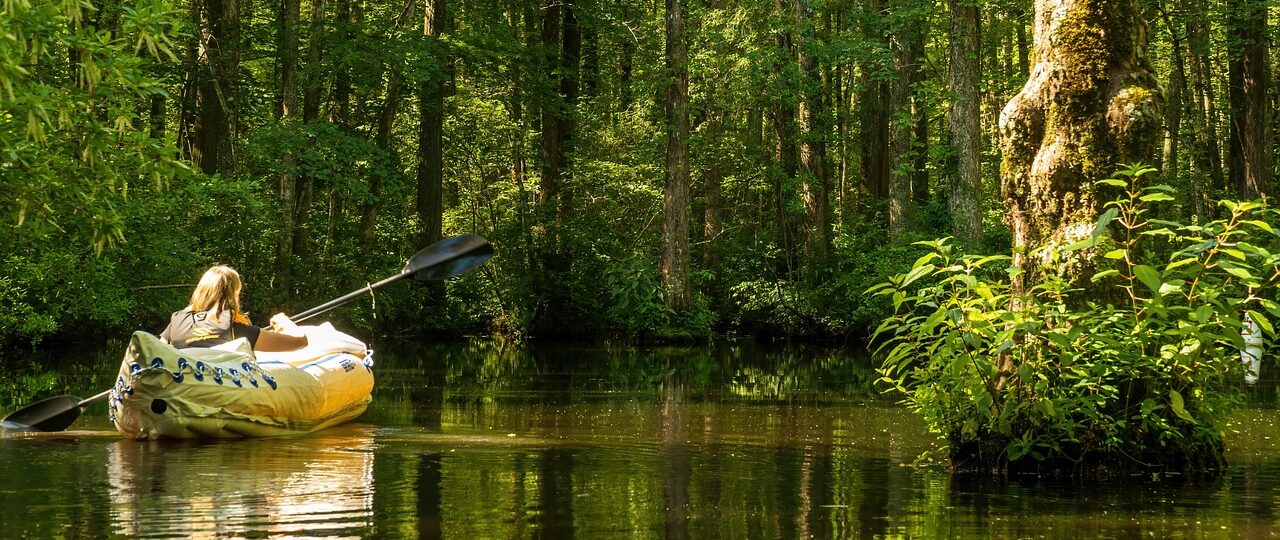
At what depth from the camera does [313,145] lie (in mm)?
24547

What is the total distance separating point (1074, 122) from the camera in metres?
8.05

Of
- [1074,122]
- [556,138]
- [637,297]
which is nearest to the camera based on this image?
[1074,122]

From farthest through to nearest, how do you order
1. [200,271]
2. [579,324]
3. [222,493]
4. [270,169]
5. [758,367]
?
1. [579,324]
2. [270,169]
3. [200,271]
4. [758,367]
5. [222,493]

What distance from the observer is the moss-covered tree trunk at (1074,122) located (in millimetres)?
7906

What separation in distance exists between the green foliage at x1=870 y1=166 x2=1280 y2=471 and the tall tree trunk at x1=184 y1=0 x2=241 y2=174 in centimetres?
1846

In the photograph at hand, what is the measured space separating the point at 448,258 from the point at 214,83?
40.4 ft

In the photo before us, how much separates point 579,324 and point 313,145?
7005mm

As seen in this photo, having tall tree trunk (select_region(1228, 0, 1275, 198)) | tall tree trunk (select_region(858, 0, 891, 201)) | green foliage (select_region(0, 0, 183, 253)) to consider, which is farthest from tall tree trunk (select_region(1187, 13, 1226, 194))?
green foliage (select_region(0, 0, 183, 253))

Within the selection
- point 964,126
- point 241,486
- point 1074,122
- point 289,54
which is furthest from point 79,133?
point 964,126

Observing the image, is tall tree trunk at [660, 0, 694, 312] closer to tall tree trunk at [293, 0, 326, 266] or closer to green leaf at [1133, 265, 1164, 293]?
tall tree trunk at [293, 0, 326, 266]

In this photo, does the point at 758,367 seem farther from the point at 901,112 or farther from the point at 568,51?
the point at 568,51

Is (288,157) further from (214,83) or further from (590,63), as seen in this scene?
(590,63)

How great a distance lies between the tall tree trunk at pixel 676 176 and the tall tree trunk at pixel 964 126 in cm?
537

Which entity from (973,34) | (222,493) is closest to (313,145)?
(973,34)
